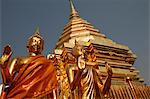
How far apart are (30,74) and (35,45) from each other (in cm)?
47

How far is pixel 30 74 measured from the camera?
5090mm

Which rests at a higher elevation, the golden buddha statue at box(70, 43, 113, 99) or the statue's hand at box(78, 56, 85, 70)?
the statue's hand at box(78, 56, 85, 70)

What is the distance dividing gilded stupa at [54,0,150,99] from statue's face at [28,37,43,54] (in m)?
2.46

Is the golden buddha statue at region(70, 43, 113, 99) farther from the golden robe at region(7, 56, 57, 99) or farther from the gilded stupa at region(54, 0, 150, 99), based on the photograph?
the gilded stupa at region(54, 0, 150, 99)

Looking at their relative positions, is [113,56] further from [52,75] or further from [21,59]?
[21,59]

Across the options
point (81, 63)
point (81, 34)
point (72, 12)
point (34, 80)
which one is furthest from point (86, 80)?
point (72, 12)

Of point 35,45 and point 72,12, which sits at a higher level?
point 72,12

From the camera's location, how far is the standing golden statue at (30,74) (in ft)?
15.8

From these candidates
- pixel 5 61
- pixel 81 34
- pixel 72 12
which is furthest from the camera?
pixel 72 12

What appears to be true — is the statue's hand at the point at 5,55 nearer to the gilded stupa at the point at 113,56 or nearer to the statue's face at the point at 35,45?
the statue's face at the point at 35,45

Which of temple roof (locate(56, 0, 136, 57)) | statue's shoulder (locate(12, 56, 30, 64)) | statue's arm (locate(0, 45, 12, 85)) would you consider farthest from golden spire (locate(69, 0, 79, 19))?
statue's arm (locate(0, 45, 12, 85))

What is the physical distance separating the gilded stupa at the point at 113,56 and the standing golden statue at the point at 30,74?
2.49 m

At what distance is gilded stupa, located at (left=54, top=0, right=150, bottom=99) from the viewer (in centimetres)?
832

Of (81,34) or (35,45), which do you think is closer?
(35,45)
